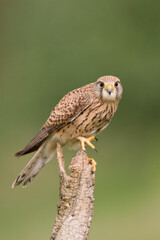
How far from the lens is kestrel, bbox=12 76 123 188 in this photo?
5.07 metres

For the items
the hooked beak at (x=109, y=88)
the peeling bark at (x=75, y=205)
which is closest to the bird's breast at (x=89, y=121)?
the hooked beak at (x=109, y=88)

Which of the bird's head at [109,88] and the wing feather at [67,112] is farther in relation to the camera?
the wing feather at [67,112]

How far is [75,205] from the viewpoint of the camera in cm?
375

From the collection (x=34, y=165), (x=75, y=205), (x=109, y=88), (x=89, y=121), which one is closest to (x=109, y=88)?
(x=109, y=88)

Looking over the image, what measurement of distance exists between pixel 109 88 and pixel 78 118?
1.21 ft

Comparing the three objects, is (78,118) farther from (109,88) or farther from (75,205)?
(75,205)

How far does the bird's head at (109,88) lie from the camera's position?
496 centimetres

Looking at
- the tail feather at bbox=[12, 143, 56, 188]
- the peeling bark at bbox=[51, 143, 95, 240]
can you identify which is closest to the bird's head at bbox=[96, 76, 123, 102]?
the tail feather at bbox=[12, 143, 56, 188]

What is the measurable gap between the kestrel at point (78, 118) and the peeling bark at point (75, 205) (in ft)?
3.98

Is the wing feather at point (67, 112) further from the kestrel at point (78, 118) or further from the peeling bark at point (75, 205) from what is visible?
the peeling bark at point (75, 205)

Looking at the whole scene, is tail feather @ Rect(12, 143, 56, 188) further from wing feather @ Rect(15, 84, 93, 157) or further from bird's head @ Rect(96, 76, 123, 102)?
bird's head @ Rect(96, 76, 123, 102)

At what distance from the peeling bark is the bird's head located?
120 cm

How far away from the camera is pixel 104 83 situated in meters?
5.00

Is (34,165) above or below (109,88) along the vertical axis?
below
